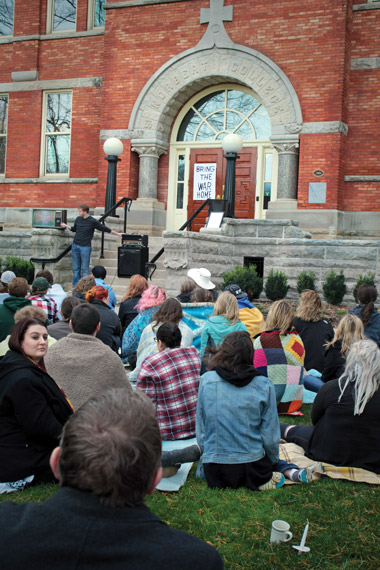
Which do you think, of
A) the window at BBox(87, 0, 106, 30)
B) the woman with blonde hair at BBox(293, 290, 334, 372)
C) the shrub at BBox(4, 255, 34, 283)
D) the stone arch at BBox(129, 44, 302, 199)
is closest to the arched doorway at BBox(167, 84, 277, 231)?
the stone arch at BBox(129, 44, 302, 199)

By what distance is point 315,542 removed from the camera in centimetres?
355

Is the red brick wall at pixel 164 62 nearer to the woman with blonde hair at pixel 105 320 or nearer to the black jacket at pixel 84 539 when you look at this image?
the woman with blonde hair at pixel 105 320

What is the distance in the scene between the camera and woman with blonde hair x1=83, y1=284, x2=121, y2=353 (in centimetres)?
700

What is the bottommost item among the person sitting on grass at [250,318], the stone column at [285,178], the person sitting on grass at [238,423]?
the person sitting on grass at [238,423]

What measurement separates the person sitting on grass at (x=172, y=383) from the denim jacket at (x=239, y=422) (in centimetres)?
74

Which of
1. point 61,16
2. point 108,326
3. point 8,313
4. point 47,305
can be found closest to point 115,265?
point 47,305

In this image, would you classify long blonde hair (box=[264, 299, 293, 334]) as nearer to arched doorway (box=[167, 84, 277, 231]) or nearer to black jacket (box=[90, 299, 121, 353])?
black jacket (box=[90, 299, 121, 353])

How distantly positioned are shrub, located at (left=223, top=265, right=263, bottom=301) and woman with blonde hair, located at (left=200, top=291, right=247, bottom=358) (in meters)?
5.99

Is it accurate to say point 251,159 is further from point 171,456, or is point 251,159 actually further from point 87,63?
point 171,456

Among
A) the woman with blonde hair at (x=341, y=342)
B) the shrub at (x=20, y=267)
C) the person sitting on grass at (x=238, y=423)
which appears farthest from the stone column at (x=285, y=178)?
the person sitting on grass at (x=238, y=423)

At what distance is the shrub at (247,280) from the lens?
12617mm

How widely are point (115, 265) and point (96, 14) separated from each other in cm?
868

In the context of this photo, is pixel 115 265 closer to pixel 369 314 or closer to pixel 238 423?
pixel 369 314

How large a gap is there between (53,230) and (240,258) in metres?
4.26
